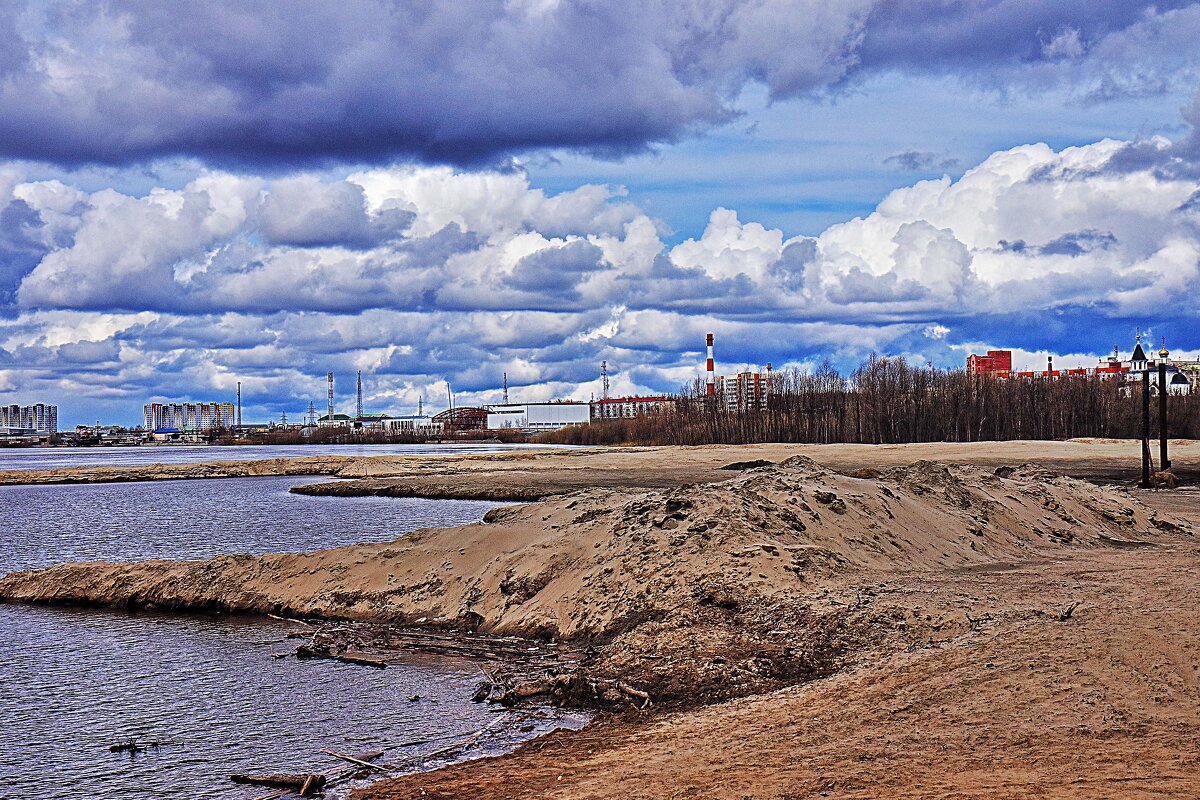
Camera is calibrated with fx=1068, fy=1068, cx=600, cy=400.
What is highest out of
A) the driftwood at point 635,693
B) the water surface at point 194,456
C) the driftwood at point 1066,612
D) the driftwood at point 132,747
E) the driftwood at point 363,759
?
the driftwood at point 1066,612

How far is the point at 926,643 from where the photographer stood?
40.7 ft

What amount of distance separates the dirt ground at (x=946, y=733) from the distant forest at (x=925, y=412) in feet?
298

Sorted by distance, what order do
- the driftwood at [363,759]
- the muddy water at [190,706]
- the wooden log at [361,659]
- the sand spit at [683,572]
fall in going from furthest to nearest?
1. the wooden log at [361,659]
2. the sand spit at [683,572]
3. the muddy water at [190,706]
4. the driftwood at [363,759]

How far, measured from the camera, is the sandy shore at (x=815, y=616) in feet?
27.8

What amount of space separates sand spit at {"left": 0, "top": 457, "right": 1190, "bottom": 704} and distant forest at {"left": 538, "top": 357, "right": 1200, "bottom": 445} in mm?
83467

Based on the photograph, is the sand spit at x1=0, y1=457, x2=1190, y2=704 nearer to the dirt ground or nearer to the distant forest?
the dirt ground

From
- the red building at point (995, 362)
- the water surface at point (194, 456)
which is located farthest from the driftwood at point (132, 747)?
the red building at point (995, 362)

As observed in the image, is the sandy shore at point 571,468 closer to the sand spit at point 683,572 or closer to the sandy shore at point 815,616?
the sand spit at point 683,572

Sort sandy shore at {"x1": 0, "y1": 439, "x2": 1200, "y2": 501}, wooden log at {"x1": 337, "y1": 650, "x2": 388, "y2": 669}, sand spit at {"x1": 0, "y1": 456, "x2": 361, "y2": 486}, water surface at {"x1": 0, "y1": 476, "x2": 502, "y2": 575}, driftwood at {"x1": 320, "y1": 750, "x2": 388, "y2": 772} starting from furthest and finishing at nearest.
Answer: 1. sand spit at {"x1": 0, "y1": 456, "x2": 361, "y2": 486}
2. sandy shore at {"x1": 0, "y1": 439, "x2": 1200, "y2": 501}
3. water surface at {"x1": 0, "y1": 476, "x2": 502, "y2": 575}
4. wooden log at {"x1": 337, "y1": 650, "x2": 388, "y2": 669}
5. driftwood at {"x1": 320, "y1": 750, "x2": 388, "y2": 772}

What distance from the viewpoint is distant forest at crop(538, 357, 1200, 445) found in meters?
103

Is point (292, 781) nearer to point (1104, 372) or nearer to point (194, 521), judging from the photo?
point (194, 521)

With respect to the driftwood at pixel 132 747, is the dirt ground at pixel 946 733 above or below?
above

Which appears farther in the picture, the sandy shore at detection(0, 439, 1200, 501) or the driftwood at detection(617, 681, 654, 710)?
the sandy shore at detection(0, 439, 1200, 501)

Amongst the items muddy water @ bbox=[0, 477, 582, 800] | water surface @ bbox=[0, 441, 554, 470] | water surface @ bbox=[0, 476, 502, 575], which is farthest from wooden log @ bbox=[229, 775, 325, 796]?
water surface @ bbox=[0, 441, 554, 470]
